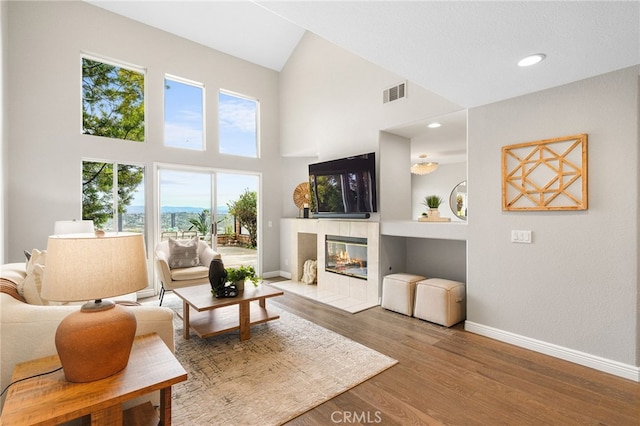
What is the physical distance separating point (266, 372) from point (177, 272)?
7.44 ft

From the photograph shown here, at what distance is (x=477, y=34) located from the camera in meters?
1.94

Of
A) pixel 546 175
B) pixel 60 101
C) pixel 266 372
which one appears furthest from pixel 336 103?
pixel 266 372

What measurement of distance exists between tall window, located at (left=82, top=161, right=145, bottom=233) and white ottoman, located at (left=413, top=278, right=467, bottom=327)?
14.0ft

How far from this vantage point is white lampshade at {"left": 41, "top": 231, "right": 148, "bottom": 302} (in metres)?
1.34

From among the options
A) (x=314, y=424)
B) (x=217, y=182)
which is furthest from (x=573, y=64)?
(x=217, y=182)

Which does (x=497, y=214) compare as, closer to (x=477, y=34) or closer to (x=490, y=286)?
(x=490, y=286)

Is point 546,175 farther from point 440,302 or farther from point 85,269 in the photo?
point 85,269

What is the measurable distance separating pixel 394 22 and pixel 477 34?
1.87 feet

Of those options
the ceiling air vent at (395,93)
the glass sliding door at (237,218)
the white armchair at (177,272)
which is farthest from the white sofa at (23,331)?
the ceiling air vent at (395,93)

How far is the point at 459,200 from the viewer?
6.64 meters

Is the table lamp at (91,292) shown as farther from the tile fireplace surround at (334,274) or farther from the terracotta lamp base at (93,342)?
the tile fireplace surround at (334,274)

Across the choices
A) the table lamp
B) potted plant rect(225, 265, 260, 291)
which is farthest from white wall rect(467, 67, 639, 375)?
the table lamp

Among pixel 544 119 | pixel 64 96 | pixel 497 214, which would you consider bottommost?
pixel 497 214

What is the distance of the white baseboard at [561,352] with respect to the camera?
243 cm
